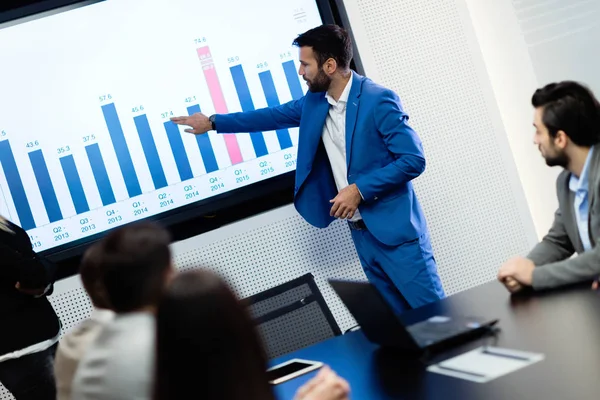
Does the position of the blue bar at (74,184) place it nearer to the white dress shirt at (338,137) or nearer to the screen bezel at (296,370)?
the white dress shirt at (338,137)

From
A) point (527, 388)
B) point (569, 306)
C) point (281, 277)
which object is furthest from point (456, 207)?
point (527, 388)

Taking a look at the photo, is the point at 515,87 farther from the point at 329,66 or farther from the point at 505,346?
the point at 505,346

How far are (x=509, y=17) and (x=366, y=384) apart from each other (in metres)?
3.31

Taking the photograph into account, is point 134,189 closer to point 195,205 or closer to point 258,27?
point 195,205

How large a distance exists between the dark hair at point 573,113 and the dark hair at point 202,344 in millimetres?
1797

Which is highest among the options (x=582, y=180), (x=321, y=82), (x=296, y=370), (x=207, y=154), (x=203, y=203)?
(x=321, y=82)

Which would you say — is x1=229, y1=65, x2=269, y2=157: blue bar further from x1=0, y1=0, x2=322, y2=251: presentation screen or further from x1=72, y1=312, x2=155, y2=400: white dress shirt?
x1=72, y1=312, x2=155, y2=400: white dress shirt

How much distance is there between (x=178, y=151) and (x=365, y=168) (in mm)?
1074

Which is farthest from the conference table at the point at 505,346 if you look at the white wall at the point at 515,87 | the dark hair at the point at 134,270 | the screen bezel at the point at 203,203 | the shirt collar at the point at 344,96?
the white wall at the point at 515,87

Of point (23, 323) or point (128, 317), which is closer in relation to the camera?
point (128, 317)

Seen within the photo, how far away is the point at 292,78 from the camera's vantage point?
4.43m

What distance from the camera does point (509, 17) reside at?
15.9ft

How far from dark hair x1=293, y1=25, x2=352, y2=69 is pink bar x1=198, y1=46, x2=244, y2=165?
610mm

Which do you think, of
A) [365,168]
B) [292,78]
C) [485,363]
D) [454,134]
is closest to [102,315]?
[485,363]
